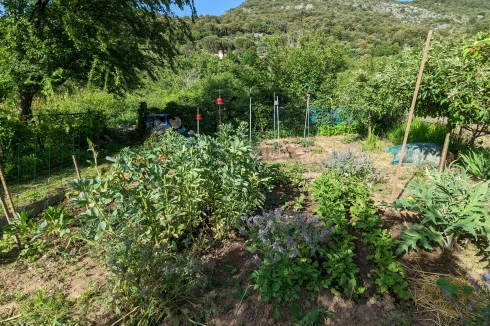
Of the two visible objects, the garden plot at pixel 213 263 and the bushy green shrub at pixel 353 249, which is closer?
the garden plot at pixel 213 263

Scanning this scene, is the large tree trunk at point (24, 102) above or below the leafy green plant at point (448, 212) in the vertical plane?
above

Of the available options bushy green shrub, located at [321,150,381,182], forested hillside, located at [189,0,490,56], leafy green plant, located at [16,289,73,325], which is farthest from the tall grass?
forested hillside, located at [189,0,490,56]

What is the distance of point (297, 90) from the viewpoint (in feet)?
33.7

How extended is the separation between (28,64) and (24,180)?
259cm

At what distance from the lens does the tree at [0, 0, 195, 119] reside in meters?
5.57

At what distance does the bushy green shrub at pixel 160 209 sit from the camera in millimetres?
1880

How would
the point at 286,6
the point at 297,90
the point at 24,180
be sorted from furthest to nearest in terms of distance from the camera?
the point at 286,6 → the point at 297,90 → the point at 24,180

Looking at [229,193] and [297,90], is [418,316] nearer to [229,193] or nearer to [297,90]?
[229,193]

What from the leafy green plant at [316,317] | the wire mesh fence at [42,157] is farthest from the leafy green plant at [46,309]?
the wire mesh fence at [42,157]

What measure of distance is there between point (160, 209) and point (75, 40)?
5.50 meters

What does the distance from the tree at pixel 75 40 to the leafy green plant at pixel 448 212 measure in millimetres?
6572

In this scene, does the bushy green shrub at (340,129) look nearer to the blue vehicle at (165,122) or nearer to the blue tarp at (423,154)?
the blue tarp at (423,154)

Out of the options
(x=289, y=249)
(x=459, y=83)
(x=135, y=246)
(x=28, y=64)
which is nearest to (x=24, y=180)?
(x=28, y=64)

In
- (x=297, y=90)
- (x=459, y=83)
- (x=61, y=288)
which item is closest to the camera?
(x=61, y=288)
